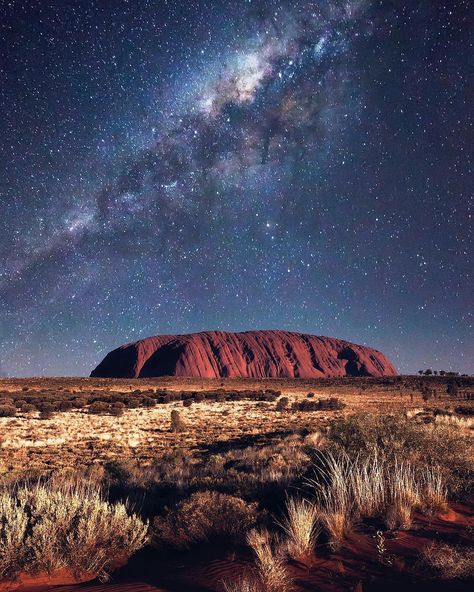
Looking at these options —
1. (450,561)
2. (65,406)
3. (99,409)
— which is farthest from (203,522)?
(65,406)

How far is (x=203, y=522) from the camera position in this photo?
675 cm

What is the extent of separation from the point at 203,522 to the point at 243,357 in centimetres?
14044

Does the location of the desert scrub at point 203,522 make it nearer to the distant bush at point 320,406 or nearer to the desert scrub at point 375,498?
the desert scrub at point 375,498

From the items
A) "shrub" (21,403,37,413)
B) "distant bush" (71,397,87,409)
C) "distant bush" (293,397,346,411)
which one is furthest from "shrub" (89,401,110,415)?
"distant bush" (293,397,346,411)

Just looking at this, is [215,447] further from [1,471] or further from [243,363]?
[243,363]

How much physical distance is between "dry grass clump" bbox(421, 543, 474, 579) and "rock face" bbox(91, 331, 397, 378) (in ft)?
396

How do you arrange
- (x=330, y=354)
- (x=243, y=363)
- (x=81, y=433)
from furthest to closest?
(x=330, y=354) < (x=243, y=363) < (x=81, y=433)

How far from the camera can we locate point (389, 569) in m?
5.17

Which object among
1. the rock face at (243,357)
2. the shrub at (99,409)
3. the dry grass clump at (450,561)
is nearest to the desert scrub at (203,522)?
the dry grass clump at (450,561)

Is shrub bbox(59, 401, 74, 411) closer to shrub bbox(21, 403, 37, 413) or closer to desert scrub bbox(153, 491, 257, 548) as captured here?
shrub bbox(21, 403, 37, 413)

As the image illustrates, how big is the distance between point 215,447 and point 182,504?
1219cm

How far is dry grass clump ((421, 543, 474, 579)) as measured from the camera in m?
4.84

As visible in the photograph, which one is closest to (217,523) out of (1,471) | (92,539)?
(92,539)

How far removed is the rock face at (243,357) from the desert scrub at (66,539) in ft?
391
